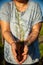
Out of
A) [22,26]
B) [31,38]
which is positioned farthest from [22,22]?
[31,38]

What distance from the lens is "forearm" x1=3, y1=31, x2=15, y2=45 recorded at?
1836 mm

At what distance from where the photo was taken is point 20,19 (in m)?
1.86

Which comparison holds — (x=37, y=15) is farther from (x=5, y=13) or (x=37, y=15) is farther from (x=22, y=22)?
(x=5, y=13)

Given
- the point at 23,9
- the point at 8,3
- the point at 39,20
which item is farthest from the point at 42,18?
the point at 8,3

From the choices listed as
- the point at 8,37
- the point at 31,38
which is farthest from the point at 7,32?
the point at 31,38

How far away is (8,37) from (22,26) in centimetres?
13

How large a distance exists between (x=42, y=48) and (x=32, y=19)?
22cm

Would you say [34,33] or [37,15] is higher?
[37,15]

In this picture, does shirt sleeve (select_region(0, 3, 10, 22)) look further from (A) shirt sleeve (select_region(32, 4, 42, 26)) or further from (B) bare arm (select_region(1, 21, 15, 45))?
(A) shirt sleeve (select_region(32, 4, 42, 26))

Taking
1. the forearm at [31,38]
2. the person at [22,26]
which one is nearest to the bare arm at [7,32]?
the person at [22,26]

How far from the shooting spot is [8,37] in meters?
1.84

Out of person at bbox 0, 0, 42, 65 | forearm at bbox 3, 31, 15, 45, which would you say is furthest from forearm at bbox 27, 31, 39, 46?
forearm at bbox 3, 31, 15, 45

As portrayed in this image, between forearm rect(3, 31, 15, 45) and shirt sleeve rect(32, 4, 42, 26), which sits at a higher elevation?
shirt sleeve rect(32, 4, 42, 26)

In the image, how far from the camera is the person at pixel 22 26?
185 cm
